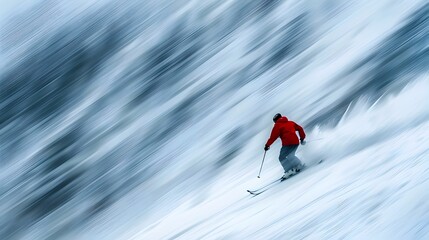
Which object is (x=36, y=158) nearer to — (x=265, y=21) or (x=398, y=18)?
(x=265, y=21)

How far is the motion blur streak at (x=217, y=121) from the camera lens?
8.23 metres

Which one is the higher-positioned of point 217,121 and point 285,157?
point 217,121

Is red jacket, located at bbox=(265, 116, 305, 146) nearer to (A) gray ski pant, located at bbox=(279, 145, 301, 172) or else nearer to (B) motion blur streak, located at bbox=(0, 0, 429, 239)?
(A) gray ski pant, located at bbox=(279, 145, 301, 172)

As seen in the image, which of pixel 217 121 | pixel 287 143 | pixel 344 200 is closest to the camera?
pixel 344 200

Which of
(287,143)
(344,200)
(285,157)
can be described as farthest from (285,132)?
(344,200)

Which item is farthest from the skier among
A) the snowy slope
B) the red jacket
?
the snowy slope

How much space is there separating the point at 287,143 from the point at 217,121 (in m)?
4.21

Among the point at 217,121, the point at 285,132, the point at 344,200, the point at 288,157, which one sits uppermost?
the point at 217,121

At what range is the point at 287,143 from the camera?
942 cm

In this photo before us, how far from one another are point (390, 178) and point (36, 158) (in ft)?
34.9

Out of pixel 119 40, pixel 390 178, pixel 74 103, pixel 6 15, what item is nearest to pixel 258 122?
pixel 390 178

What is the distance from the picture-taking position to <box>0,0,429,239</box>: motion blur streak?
823 cm

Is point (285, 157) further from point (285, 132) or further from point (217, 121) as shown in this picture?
point (217, 121)

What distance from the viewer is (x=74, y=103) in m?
18.0
